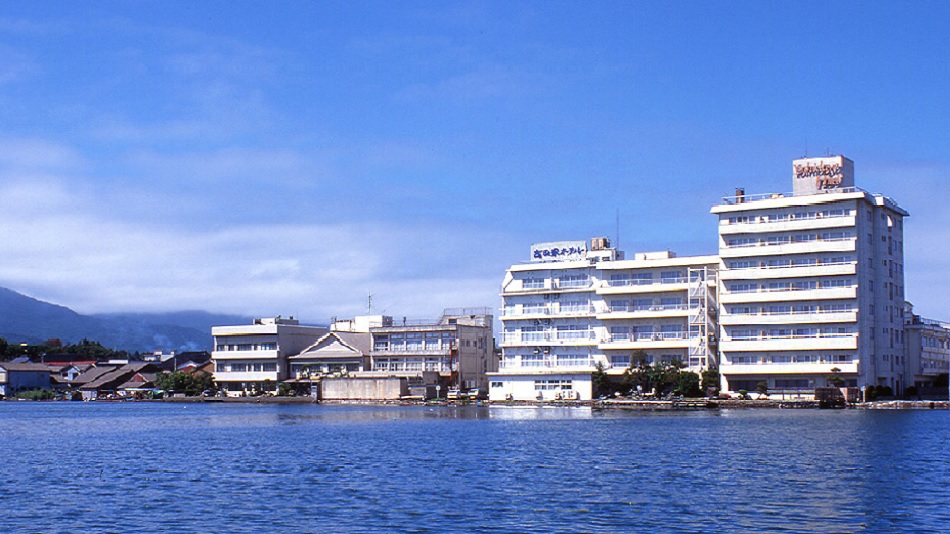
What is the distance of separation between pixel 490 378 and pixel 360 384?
20.8m

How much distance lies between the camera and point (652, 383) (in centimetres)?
12031

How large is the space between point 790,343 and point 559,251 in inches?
1331

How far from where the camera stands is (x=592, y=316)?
130875 millimetres

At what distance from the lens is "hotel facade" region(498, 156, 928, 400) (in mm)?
110500

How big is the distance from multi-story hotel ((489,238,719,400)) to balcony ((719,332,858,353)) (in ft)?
13.7

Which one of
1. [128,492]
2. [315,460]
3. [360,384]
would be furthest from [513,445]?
[360,384]

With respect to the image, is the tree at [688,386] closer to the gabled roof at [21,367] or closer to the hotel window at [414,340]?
the hotel window at [414,340]

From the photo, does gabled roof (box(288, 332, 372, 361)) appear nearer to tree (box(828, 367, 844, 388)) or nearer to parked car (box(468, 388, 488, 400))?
parked car (box(468, 388, 488, 400))

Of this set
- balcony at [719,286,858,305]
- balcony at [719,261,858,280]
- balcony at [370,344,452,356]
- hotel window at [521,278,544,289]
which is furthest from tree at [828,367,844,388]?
balcony at [370,344,452,356]

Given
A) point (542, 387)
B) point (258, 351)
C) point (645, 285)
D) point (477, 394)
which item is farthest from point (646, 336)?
point (258, 351)

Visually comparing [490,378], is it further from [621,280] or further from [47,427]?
[47,427]

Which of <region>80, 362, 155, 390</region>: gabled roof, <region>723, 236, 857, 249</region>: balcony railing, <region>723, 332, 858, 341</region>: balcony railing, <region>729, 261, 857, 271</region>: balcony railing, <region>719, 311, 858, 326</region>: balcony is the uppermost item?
<region>723, 236, 857, 249</region>: balcony railing

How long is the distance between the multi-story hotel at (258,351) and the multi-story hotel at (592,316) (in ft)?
128

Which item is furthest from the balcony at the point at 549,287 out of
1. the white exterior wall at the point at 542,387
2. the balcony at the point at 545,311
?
the white exterior wall at the point at 542,387
